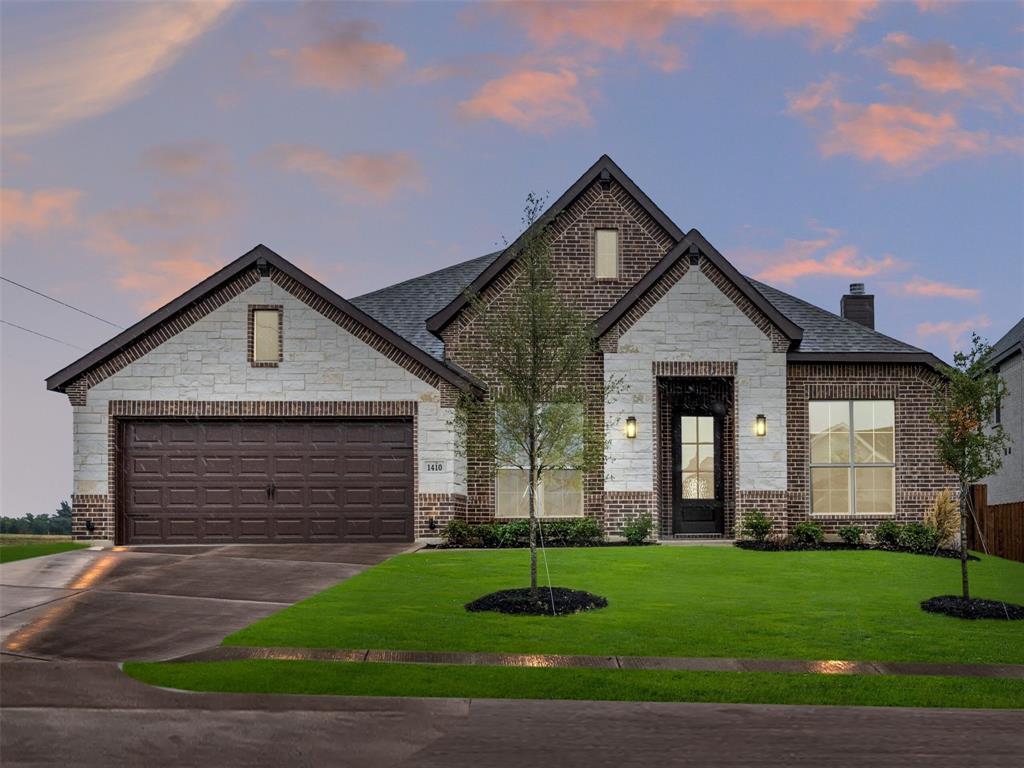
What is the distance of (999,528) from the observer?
29.7m

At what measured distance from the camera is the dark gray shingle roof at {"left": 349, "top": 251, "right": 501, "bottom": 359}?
28.8 meters

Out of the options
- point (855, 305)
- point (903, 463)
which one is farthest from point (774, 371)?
point (855, 305)

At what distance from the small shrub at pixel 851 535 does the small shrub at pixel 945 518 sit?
1.63 metres

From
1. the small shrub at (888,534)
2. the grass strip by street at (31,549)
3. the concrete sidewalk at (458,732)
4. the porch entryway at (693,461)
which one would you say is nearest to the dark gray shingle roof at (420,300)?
the porch entryway at (693,461)

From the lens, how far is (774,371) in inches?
1024

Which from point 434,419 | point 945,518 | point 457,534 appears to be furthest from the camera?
point 945,518

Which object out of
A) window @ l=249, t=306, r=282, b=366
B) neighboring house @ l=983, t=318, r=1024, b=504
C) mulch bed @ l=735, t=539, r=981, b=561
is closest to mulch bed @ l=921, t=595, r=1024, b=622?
mulch bed @ l=735, t=539, r=981, b=561

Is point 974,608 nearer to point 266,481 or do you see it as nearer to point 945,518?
point 945,518

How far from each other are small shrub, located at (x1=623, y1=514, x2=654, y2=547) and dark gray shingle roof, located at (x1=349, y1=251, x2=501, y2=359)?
6047 mm

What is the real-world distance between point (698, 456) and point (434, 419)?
6264 millimetres

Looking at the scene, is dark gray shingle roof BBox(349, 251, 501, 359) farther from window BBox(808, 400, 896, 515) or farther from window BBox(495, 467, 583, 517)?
window BBox(808, 400, 896, 515)

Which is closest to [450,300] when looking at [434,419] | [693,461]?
[434,419]

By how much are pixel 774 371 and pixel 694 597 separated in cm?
957

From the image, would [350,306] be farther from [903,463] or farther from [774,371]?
[903,463]
